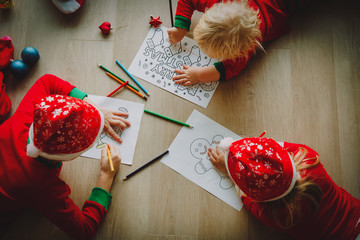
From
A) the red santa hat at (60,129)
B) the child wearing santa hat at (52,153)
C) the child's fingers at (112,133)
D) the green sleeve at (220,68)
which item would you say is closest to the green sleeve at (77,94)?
the child wearing santa hat at (52,153)

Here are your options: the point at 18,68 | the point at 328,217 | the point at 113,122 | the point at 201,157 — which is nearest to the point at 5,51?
the point at 18,68

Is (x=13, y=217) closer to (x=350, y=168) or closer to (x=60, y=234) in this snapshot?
(x=60, y=234)

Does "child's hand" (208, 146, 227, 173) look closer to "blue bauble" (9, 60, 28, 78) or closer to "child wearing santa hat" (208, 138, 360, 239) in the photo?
"child wearing santa hat" (208, 138, 360, 239)

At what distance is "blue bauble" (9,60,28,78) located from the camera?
84 cm

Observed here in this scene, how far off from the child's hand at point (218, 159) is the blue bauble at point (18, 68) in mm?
714

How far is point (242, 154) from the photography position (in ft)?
1.85

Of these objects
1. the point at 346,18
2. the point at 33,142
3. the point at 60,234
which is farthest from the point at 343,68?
the point at 60,234

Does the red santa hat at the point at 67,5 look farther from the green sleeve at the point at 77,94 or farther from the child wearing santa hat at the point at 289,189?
the child wearing santa hat at the point at 289,189

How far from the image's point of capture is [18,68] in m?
0.84

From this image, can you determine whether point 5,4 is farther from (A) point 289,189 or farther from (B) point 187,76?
(A) point 289,189

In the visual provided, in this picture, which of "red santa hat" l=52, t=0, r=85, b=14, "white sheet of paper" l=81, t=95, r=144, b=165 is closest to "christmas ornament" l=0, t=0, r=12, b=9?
"red santa hat" l=52, t=0, r=85, b=14

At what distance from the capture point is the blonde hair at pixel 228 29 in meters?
0.67

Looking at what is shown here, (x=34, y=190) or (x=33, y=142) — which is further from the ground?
(x=33, y=142)

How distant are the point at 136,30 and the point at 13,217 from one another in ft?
2.54
